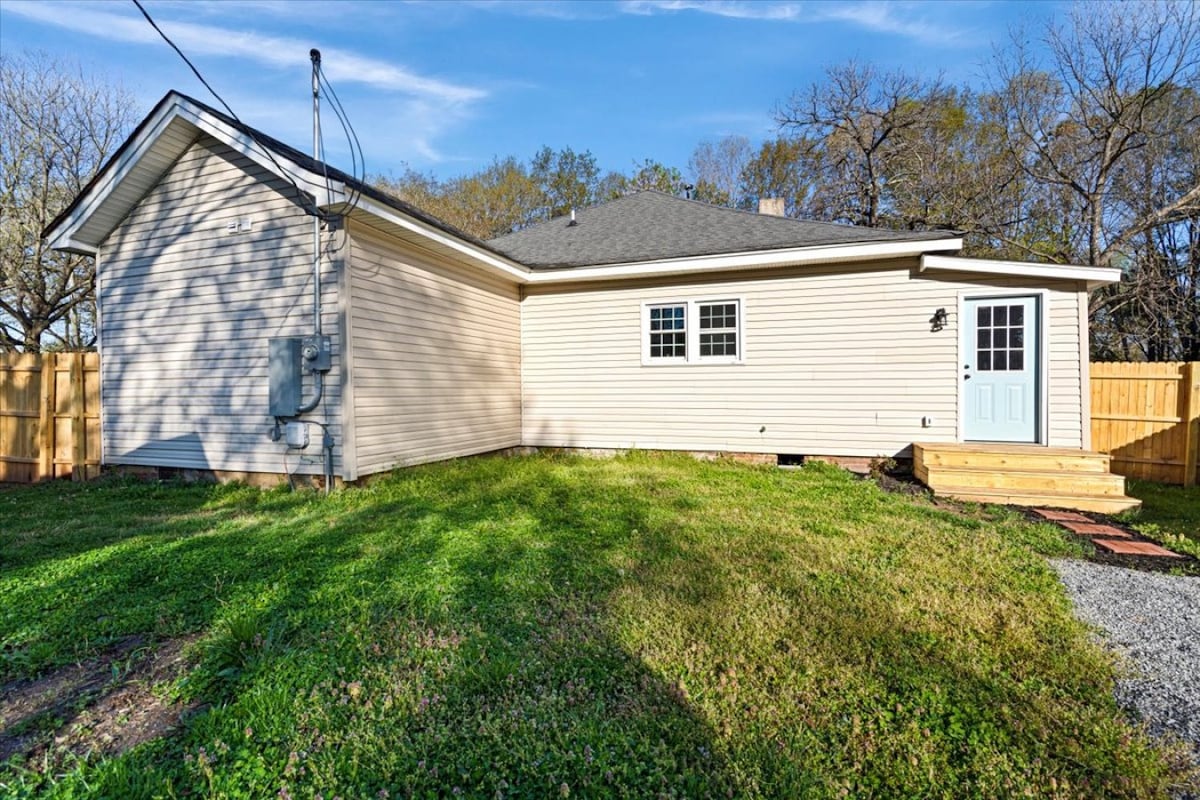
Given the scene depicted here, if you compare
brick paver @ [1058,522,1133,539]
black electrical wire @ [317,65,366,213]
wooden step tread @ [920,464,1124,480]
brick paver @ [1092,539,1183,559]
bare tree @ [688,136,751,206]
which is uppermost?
bare tree @ [688,136,751,206]

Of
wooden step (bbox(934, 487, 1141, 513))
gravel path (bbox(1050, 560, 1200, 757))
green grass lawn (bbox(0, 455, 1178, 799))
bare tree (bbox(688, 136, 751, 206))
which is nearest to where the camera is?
green grass lawn (bbox(0, 455, 1178, 799))

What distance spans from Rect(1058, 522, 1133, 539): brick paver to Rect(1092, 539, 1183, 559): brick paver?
151mm

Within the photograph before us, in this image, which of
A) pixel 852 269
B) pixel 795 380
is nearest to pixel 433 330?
pixel 795 380

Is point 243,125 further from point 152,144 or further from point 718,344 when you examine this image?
point 718,344

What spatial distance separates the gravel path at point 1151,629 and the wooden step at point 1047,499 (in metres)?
2.19

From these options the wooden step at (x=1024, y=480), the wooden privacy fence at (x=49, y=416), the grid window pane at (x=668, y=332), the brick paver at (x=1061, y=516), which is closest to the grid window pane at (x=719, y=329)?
the grid window pane at (x=668, y=332)

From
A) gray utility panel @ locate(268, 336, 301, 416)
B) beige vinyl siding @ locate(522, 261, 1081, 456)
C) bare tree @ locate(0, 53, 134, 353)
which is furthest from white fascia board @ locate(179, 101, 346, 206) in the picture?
bare tree @ locate(0, 53, 134, 353)

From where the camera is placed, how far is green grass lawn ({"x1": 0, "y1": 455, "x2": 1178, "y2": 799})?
1.83 m

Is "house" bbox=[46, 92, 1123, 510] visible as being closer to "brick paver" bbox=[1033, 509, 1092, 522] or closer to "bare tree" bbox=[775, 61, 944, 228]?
"brick paver" bbox=[1033, 509, 1092, 522]

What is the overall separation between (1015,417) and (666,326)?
482 centimetres

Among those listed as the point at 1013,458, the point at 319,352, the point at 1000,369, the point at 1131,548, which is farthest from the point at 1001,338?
the point at 319,352

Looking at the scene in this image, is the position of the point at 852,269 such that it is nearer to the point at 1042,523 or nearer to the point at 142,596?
the point at 1042,523

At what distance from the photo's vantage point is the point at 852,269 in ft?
24.6

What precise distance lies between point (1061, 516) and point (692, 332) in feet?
16.0
